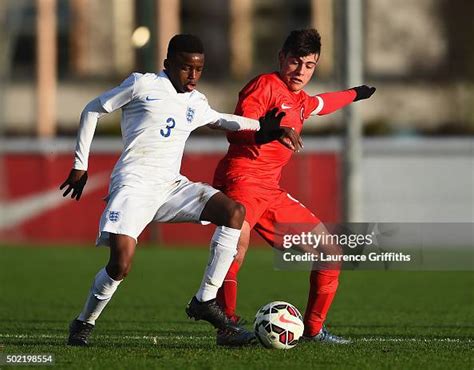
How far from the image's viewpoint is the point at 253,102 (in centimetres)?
938

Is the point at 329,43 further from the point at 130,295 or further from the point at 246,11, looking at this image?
the point at 130,295

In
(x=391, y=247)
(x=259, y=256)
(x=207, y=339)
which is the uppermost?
(x=391, y=247)

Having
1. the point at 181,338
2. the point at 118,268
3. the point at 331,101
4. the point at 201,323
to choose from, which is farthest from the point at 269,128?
the point at 201,323

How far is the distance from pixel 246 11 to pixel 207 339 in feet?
92.2

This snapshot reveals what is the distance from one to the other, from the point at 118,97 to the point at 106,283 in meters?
1.30

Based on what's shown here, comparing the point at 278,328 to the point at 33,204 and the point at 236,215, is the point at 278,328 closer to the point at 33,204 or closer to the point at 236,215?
the point at 236,215

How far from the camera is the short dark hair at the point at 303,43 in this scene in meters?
9.34

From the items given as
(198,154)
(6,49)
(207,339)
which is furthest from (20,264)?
(6,49)

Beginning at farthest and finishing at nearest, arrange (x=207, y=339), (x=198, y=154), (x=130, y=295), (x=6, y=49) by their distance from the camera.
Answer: (x=6, y=49), (x=198, y=154), (x=130, y=295), (x=207, y=339)

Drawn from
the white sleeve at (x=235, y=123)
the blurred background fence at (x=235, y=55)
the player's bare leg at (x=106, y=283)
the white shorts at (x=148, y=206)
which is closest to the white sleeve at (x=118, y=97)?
the white shorts at (x=148, y=206)

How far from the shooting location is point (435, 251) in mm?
20875

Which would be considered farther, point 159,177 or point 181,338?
point 181,338

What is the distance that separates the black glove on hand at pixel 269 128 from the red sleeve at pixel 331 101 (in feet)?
3.13

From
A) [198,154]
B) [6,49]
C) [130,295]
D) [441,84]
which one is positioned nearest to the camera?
[130,295]
